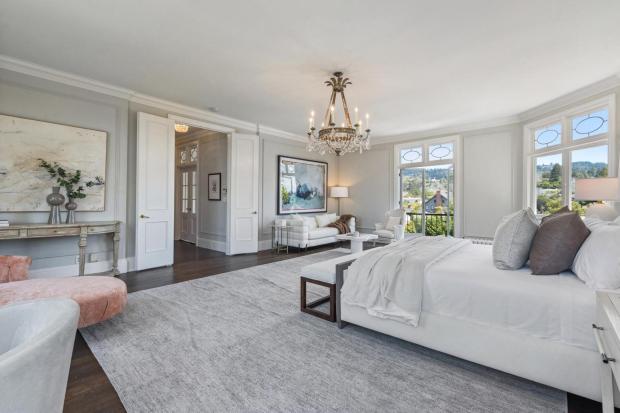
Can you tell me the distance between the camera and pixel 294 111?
5234 mm

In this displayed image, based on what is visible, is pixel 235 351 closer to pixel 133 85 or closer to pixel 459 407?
pixel 459 407

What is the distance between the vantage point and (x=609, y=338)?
1.10m

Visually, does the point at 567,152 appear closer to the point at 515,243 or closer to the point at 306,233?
the point at 515,243

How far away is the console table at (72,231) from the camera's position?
3146 millimetres

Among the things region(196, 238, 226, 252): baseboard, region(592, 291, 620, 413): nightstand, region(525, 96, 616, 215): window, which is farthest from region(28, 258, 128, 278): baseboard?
region(525, 96, 616, 215): window

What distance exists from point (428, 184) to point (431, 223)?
93 centimetres

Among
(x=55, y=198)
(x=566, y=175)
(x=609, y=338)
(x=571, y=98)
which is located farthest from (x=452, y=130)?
Answer: (x=55, y=198)

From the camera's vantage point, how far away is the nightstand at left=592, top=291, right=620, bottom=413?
100 centimetres

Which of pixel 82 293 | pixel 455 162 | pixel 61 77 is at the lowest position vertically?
pixel 82 293

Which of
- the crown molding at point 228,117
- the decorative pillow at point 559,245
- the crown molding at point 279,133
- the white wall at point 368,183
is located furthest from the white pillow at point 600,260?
the crown molding at point 279,133

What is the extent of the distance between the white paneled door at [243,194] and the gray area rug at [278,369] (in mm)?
2889

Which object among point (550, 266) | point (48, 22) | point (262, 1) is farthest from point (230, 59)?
point (550, 266)

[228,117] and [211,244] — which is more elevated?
[228,117]

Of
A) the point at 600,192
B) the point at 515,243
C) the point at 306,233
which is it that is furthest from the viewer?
the point at 306,233
